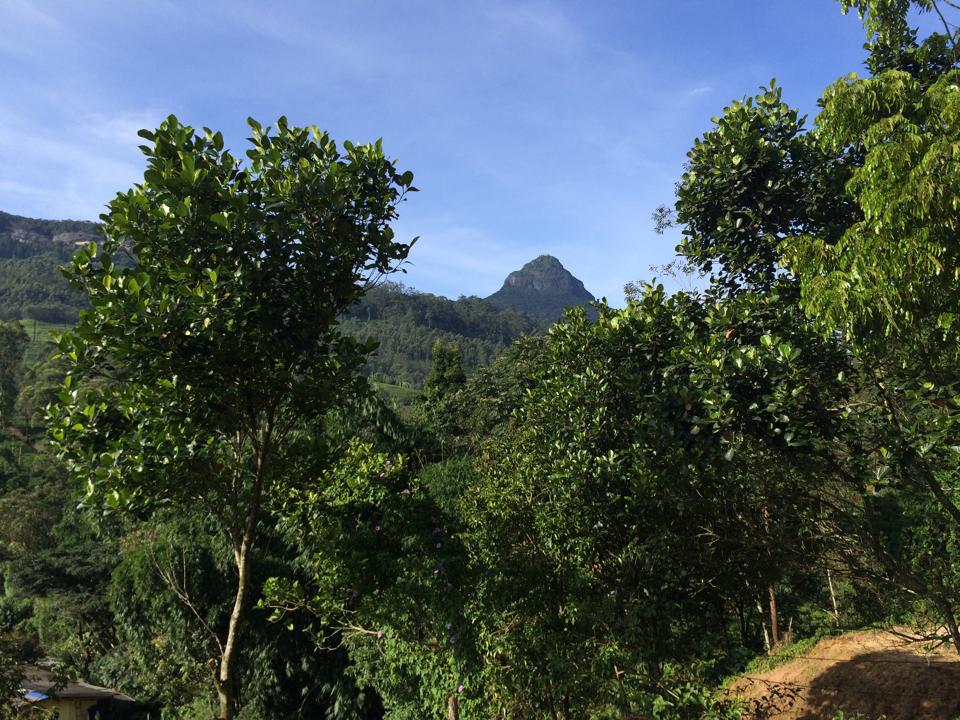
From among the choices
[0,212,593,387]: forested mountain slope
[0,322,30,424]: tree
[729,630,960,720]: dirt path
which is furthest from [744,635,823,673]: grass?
[0,212,593,387]: forested mountain slope

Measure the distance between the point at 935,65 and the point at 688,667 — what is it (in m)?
7.15

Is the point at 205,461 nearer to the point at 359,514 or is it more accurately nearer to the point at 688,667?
the point at 359,514

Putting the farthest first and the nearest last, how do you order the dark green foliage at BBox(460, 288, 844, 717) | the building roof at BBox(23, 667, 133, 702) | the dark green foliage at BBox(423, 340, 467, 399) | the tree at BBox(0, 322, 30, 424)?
the tree at BBox(0, 322, 30, 424), the dark green foliage at BBox(423, 340, 467, 399), the building roof at BBox(23, 667, 133, 702), the dark green foliage at BBox(460, 288, 844, 717)

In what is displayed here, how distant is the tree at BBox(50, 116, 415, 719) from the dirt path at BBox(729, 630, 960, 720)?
774cm

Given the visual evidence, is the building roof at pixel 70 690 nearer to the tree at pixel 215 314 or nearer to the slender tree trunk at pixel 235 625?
the slender tree trunk at pixel 235 625

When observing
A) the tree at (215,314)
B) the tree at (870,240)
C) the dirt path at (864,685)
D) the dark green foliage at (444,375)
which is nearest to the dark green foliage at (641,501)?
the tree at (870,240)

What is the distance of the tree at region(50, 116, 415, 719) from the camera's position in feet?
16.0

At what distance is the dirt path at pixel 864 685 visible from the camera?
10273mm

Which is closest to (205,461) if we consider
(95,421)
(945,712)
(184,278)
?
(95,421)

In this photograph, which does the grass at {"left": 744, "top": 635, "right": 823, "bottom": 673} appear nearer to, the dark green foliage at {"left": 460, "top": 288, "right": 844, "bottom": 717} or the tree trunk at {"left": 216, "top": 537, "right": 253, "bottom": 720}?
the dark green foliage at {"left": 460, "top": 288, "right": 844, "bottom": 717}

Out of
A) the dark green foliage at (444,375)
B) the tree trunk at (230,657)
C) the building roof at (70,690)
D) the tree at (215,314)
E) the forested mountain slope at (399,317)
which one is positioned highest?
the forested mountain slope at (399,317)

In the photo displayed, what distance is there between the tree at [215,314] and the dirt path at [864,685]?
25.4 feet

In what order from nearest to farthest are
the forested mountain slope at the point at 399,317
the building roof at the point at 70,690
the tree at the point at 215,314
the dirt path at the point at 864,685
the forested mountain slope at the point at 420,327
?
the tree at the point at 215,314 → the dirt path at the point at 864,685 → the building roof at the point at 70,690 → the forested mountain slope at the point at 420,327 → the forested mountain slope at the point at 399,317

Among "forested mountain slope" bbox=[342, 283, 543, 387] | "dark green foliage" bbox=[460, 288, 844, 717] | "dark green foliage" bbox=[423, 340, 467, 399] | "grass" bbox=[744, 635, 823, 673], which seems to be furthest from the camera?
"forested mountain slope" bbox=[342, 283, 543, 387]
